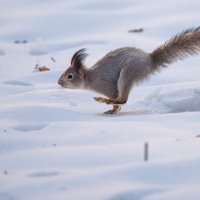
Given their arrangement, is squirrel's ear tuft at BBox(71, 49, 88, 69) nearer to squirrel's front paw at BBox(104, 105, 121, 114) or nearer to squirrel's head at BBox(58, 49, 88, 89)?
squirrel's head at BBox(58, 49, 88, 89)

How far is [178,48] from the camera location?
641 cm

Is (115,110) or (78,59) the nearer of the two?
(115,110)

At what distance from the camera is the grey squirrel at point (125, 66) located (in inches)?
245

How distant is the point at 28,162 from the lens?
4090 millimetres

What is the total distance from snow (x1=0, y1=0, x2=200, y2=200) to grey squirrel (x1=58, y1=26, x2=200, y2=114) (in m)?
0.19

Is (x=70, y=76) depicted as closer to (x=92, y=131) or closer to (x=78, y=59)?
(x=78, y=59)

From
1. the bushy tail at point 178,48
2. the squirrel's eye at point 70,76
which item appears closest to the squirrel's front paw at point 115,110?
the bushy tail at point 178,48

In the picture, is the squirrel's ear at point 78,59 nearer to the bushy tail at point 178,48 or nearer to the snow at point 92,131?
the snow at point 92,131

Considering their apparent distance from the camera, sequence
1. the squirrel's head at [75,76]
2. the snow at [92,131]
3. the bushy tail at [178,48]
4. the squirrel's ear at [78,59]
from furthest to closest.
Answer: the squirrel's head at [75,76], the squirrel's ear at [78,59], the bushy tail at [178,48], the snow at [92,131]

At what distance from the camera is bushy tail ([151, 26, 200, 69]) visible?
636 cm

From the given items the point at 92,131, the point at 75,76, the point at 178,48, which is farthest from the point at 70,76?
the point at 92,131

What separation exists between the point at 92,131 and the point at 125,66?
164cm

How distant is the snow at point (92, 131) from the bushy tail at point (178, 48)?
0.35 meters

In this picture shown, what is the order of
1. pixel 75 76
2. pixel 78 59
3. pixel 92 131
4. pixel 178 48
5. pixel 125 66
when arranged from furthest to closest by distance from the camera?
pixel 75 76 < pixel 78 59 < pixel 178 48 < pixel 125 66 < pixel 92 131
